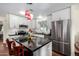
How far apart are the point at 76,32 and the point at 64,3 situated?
463 mm

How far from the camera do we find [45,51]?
177 cm

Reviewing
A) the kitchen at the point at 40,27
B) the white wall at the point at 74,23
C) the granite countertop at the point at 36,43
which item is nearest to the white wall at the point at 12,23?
the kitchen at the point at 40,27

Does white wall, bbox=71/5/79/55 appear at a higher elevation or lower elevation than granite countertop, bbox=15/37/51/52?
higher

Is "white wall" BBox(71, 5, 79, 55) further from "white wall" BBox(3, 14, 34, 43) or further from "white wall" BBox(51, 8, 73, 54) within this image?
"white wall" BBox(3, 14, 34, 43)

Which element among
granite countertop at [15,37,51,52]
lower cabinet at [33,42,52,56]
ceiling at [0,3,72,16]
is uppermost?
ceiling at [0,3,72,16]

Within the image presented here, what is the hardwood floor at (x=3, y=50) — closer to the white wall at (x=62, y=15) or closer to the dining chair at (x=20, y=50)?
the dining chair at (x=20, y=50)

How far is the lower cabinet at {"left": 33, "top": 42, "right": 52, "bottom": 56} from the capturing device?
69.2 inches

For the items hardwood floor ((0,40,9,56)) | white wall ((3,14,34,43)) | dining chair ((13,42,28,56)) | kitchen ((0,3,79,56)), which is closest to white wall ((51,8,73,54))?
kitchen ((0,3,79,56))

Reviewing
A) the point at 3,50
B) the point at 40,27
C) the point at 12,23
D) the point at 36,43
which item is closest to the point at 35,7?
the point at 40,27

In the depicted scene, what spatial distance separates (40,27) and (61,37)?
0.35 meters

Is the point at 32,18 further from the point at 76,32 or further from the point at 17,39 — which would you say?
the point at 76,32

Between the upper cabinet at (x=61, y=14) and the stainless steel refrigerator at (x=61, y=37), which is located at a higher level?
the upper cabinet at (x=61, y=14)

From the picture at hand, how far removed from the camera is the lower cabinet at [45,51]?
176 centimetres

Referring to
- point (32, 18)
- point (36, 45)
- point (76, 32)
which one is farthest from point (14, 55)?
point (76, 32)
